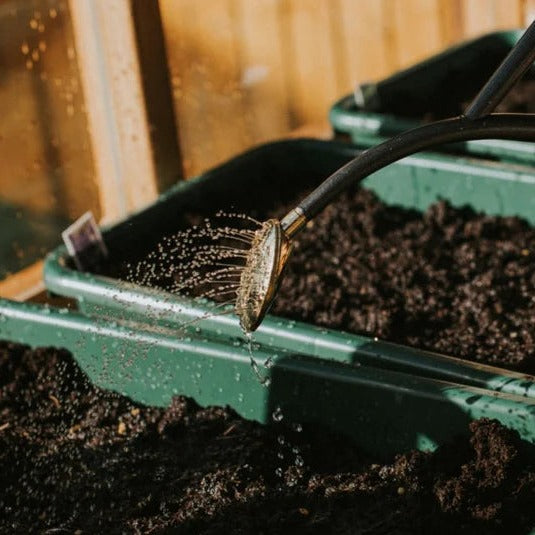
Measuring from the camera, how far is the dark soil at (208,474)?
1693 mm

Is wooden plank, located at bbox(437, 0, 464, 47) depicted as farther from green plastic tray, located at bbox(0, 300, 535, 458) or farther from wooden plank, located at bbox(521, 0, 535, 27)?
green plastic tray, located at bbox(0, 300, 535, 458)

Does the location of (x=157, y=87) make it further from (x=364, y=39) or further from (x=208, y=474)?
(x=364, y=39)

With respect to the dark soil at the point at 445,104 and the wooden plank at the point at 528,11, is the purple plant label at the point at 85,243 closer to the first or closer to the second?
the dark soil at the point at 445,104

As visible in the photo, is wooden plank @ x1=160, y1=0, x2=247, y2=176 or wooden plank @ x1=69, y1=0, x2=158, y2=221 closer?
wooden plank @ x1=69, y1=0, x2=158, y2=221

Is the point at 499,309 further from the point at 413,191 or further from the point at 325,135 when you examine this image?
the point at 325,135

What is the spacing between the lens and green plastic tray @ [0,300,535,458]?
1.77 m

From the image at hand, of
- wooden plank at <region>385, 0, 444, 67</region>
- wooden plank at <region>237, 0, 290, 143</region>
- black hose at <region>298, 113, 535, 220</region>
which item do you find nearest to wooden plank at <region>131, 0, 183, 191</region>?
wooden plank at <region>237, 0, 290, 143</region>

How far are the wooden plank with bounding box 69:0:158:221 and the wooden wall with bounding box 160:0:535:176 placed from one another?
16 centimetres

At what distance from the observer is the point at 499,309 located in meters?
2.28

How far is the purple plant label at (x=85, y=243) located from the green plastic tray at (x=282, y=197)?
0.09 ft

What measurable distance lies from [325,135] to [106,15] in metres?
1.09

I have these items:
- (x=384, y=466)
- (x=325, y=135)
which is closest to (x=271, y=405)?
(x=384, y=466)

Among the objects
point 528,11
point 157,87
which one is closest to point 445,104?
point 528,11

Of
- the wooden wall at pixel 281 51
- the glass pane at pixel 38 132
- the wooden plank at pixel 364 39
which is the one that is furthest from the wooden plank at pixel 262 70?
the glass pane at pixel 38 132
